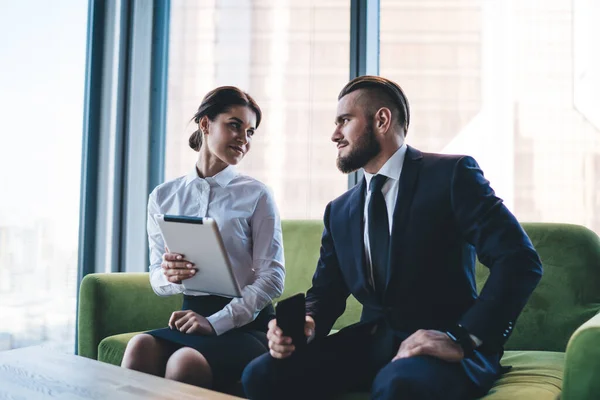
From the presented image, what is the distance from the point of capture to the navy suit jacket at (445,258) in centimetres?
131

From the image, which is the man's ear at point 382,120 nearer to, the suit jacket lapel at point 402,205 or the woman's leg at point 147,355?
the suit jacket lapel at point 402,205

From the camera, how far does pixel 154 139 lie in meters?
3.42

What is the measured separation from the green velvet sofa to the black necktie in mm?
312

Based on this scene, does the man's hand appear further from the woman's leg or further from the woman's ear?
the woman's ear

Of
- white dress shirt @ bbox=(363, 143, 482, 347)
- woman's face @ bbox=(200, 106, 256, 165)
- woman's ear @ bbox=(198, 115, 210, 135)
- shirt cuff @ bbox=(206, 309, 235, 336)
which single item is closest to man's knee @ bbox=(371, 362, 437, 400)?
white dress shirt @ bbox=(363, 143, 482, 347)

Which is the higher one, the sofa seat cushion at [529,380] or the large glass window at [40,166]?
the large glass window at [40,166]

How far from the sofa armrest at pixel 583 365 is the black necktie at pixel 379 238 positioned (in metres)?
0.51

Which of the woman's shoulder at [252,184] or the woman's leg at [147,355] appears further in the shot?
the woman's shoulder at [252,184]

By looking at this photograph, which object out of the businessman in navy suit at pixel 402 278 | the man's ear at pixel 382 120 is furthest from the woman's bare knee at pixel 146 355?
the man's ear at pixel 382 120

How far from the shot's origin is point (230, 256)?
6.20 ft

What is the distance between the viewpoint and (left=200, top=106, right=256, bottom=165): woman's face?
1.99 metres

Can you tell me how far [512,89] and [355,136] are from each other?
1341 mm

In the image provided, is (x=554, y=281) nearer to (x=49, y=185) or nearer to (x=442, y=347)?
(x=442, y=347)

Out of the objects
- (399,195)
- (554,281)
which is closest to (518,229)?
(399,195)
